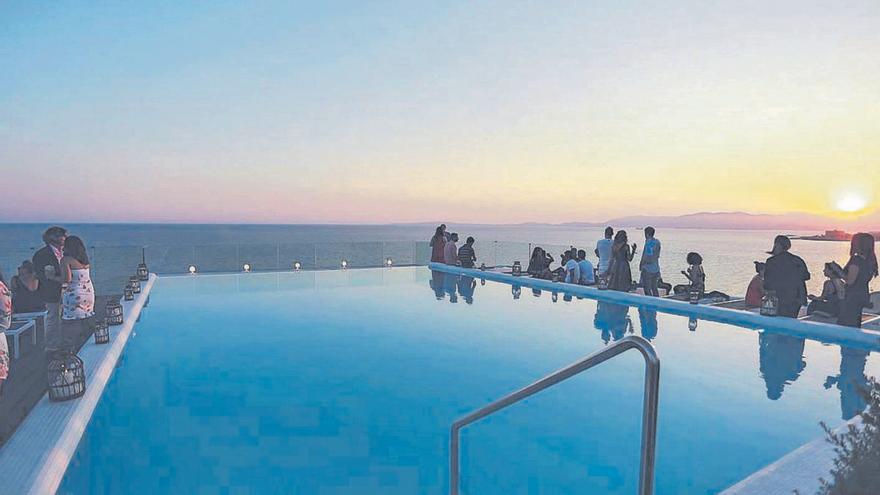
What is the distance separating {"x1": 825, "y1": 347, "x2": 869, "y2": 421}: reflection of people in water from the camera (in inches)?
183

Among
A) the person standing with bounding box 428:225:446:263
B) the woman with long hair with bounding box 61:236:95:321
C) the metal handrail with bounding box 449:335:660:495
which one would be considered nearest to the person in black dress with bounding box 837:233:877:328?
the metal handrail with bounding box 449:335:660:495

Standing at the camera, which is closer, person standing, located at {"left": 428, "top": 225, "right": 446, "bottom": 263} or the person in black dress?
the person in black dress

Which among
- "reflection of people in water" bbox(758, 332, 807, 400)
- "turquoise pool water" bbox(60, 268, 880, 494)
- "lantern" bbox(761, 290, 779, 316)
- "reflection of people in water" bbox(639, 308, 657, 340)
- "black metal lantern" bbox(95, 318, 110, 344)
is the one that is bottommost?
"turquoise pool water" bbox(60, 268, 880, 494)

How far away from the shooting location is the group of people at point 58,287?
4.80m

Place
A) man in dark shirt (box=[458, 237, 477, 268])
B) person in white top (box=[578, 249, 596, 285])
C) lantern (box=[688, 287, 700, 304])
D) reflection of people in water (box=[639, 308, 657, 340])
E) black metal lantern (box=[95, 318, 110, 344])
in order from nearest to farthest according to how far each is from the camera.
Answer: black metal lantern (box=[95, 318, 110, 344]) → reflection of people in water (box=[639, 308, 657, 340]) → lantern (box=[688, 287, 700, 304]) → person in white top (box=[578, 249, 596, 285]) → man in dark shirt (box=[458, 237, 477, 268])

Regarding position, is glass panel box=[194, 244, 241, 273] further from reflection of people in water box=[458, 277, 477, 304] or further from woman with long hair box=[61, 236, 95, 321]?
woman with long hair box=[61, 236, 95, 321]

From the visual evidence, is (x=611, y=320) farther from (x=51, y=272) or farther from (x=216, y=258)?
(x=216, y=258)

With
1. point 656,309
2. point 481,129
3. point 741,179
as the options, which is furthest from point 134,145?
point 741,179

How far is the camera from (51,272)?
16.4ft

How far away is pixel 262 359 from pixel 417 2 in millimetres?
8835

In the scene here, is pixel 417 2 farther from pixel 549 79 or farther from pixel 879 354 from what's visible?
pixel 879 354

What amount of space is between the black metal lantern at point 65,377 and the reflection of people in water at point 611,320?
21.0ft

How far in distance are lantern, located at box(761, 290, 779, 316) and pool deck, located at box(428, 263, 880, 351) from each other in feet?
0.25

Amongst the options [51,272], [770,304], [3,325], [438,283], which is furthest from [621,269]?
[3,325]
